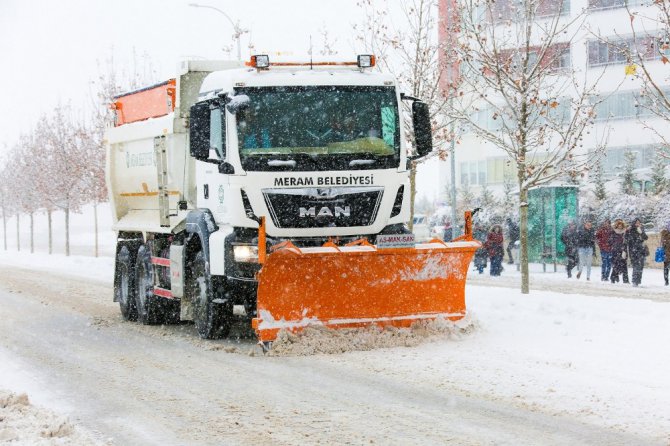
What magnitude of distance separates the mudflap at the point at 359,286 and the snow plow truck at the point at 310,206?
0.04ft

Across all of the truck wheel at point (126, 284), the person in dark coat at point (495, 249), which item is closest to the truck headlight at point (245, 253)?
the truck wheel at point (126, 284)

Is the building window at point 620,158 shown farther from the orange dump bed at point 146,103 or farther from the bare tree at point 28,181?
the orange dump bed at point 146,103

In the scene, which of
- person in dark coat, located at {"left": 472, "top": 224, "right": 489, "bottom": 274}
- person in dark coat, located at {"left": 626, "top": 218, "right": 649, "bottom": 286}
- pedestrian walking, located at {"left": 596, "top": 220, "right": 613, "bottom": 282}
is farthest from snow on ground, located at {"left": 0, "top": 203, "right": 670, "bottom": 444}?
person in dark coat, located at {"left": 472, "top": 224, "right": 489, "bottom": 274}

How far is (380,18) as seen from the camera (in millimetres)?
19781

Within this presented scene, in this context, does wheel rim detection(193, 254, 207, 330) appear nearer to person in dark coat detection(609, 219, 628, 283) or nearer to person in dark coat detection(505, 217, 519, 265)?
person in dark coat detection(609, 219, 628, 283)

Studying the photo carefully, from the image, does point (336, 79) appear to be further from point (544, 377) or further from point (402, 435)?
point (402, 435)

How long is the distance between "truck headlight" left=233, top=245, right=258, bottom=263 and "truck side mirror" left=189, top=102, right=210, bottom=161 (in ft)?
3.53

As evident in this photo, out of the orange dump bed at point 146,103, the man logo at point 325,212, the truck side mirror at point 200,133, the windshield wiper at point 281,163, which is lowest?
the man logo at point 325,212

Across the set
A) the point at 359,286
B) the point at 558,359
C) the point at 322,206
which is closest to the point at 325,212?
the point at 322,206

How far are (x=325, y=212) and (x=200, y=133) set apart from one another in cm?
162

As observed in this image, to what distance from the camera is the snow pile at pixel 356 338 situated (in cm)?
992

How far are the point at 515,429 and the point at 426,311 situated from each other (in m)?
4.40

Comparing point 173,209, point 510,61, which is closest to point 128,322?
point 173,209

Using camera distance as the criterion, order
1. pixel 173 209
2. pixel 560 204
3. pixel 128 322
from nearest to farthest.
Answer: pixel 173 209 → pixel 128 322 → pixel 560 204
